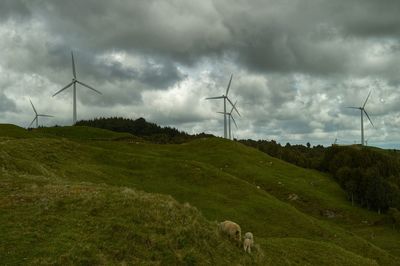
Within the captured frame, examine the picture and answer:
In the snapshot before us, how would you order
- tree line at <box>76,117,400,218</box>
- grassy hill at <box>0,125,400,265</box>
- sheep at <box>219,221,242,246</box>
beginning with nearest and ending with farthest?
grassy hill at <box>0,125,400,265</box>
sheep at <box>219,221,242,246</box>
tree line at <box>76,117,400,218</box>

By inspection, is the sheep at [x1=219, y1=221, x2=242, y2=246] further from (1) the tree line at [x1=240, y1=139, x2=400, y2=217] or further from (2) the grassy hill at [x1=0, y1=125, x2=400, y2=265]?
(1) the tree line at [x1=240, y1=139, x2=400, y2=217]

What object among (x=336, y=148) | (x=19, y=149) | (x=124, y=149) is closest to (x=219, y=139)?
(x=124, y=149)

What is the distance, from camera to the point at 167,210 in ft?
86.3

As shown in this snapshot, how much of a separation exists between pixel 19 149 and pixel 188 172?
28.2 meters

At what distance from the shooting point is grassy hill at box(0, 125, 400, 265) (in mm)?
21453

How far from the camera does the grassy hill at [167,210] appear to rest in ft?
70.4

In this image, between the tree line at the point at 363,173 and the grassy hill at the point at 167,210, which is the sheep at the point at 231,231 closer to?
the grassy hill at the point at 167,210

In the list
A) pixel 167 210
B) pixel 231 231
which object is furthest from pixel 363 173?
pixel 167 210

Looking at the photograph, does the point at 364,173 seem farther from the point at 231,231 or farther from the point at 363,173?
the point at 231,231

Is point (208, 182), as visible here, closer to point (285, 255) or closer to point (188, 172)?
point (188, 172)

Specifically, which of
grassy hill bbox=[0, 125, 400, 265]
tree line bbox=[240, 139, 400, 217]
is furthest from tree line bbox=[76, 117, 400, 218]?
grassy hill bbox=[0, 125, 400, 265]

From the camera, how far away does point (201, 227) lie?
26.0 metres

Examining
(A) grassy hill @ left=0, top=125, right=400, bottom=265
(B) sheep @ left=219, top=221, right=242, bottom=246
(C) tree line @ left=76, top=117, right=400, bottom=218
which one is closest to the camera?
(A) grassy hill @ left=0, top=125, right=400, bottom=265

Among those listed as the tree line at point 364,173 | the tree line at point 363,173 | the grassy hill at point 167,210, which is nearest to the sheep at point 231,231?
the grassy hill at point 167,210
